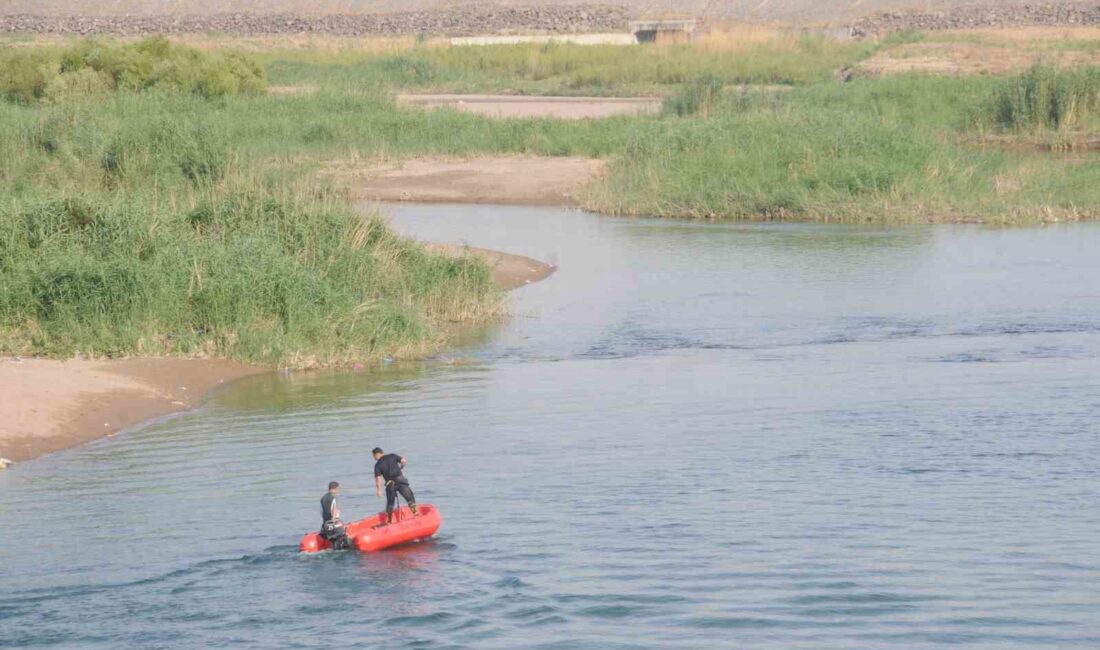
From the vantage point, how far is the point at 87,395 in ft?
56.1

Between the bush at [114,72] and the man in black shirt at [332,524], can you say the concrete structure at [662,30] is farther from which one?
the man in black shirt at [332,524]

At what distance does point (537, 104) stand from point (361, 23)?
136 feet

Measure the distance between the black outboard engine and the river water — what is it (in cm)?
12

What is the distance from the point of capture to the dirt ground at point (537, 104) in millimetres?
51312

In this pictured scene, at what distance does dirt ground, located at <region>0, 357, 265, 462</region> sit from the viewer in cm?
1582

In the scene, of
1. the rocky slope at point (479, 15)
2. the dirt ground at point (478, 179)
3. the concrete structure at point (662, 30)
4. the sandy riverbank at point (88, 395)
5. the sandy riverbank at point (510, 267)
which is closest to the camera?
the sandy riverbank at point (88, 395)

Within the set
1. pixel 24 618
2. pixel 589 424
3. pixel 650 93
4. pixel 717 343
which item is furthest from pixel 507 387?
pixel 650 93

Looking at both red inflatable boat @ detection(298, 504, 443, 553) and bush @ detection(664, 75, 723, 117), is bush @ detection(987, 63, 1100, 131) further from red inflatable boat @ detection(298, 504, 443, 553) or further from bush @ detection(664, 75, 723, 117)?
red inflatable boat @ detection(298, 504, 443, 553)

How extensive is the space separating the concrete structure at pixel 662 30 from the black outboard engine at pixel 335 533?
68596 millimetres

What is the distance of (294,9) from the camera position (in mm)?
104188

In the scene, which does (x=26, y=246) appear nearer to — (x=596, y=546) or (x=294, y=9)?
(x=596, y=546)

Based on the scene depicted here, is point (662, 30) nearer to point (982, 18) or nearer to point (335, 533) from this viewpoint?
point (982, 18)

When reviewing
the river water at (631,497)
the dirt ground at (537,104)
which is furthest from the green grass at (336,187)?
the dirt ground at (537,104)

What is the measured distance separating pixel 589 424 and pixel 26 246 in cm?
843
